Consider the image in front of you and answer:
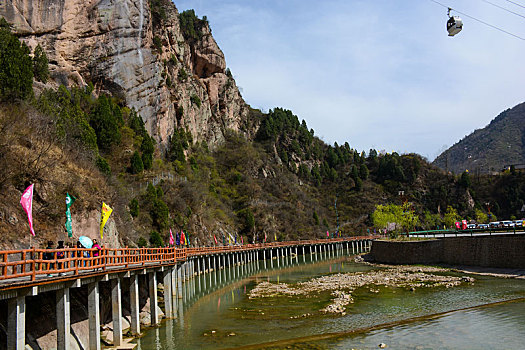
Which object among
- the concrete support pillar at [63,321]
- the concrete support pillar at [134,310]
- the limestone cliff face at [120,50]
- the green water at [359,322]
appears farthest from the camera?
the limestone cliff face at [120,50]

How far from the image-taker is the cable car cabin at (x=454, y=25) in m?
14.4

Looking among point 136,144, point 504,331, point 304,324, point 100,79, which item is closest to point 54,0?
point 100,79

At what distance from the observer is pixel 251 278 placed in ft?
154

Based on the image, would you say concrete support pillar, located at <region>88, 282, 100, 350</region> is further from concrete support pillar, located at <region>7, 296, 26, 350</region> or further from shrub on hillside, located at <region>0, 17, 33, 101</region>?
shrub on hillside, located at <region>0, 17, 33, 101</region>

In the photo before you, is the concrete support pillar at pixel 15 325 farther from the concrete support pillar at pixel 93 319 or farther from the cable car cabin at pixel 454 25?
the cable car cabin at pixel 454 25

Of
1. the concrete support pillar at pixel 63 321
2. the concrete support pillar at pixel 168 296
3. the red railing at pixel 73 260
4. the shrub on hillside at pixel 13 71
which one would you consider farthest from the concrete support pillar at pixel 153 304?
the shrub on hillside at pixel 13 71

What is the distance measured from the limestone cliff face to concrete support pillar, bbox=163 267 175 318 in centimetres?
4709

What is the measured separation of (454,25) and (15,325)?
1710 cm

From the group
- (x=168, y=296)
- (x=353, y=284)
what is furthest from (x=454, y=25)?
(x=353, y=284)

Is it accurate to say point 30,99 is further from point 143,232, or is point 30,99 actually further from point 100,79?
point 100,79

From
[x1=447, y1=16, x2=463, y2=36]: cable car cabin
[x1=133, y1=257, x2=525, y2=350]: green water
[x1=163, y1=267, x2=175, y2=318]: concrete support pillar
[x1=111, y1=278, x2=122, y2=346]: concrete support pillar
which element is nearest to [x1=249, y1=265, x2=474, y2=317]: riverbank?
[x1=133, y1=257, x2=525, y2=350]: green water

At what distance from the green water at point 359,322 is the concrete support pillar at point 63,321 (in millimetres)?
5544

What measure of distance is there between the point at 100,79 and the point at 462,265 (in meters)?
60.4

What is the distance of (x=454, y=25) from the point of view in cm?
1445
